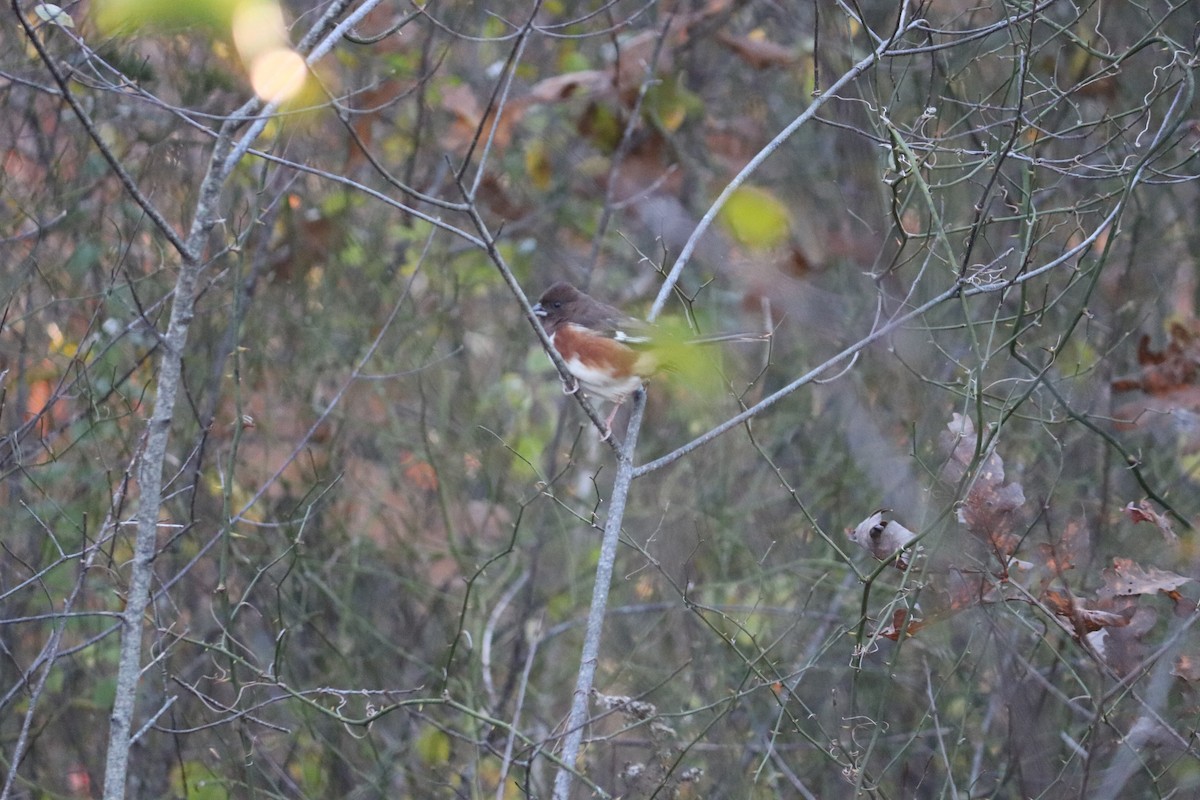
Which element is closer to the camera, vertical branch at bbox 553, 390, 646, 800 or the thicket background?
vertical branch at bbox 553, 390, 646, 800

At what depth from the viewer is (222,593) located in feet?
8.94

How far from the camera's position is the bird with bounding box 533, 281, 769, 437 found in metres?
3.96

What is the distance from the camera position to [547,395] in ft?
21.5

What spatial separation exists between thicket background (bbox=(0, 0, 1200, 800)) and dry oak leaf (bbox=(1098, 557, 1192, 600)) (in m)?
0.98

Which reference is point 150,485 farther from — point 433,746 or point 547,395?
point 547,395

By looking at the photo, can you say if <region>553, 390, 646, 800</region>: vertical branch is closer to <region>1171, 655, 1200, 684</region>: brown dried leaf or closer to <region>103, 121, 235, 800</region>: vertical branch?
<region>103, 121, 235, 800</region>: vertical branch

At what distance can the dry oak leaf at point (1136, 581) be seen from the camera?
7.77ft

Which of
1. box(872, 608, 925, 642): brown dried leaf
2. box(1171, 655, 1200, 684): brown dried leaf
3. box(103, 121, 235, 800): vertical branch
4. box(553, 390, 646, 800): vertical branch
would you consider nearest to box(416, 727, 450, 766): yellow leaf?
box(553, 390, 646, 800): vertical branch

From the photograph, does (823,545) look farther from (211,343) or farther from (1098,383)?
(211,343)

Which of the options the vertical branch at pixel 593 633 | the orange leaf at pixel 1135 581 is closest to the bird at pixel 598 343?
the vertical branch at pixel 593 633

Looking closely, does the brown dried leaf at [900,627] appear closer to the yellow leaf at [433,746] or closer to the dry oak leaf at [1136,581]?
the dry oak leaf at [1136,581]

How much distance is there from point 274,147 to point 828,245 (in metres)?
2.05

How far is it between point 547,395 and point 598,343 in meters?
2.39

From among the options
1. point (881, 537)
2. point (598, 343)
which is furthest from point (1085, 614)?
point (598, 343)
